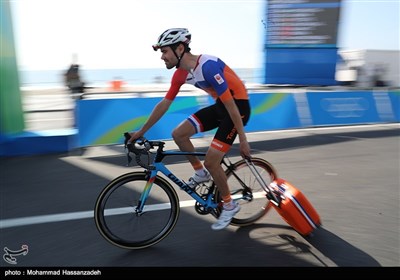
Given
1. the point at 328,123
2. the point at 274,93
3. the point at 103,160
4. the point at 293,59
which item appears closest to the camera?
the point at 103,160

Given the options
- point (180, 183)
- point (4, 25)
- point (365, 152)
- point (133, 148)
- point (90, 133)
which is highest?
point (4, 25)

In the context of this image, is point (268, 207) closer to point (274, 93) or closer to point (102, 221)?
point (102, 221)

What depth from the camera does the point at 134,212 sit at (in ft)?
11.8

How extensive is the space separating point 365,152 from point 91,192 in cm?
586

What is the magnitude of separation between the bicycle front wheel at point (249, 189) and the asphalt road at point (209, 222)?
138mm

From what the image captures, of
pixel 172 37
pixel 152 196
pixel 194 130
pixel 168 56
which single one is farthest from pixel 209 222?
pixel 172 37

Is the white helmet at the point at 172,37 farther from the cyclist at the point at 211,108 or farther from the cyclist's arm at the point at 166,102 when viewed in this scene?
the cyclist's arm at the point at 166,102

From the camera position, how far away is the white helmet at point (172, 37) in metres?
3.19

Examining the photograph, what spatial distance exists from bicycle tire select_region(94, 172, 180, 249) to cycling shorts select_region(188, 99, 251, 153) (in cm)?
70

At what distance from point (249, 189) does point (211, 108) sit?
3.44 ft

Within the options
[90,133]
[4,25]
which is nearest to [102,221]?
[90,133]

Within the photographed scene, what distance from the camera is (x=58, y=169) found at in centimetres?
603

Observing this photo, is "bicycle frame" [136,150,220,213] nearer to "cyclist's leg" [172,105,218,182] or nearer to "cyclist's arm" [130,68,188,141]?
"cyclist's leg" [172,105,218,182]

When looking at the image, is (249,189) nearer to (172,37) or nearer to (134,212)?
(134,212)
